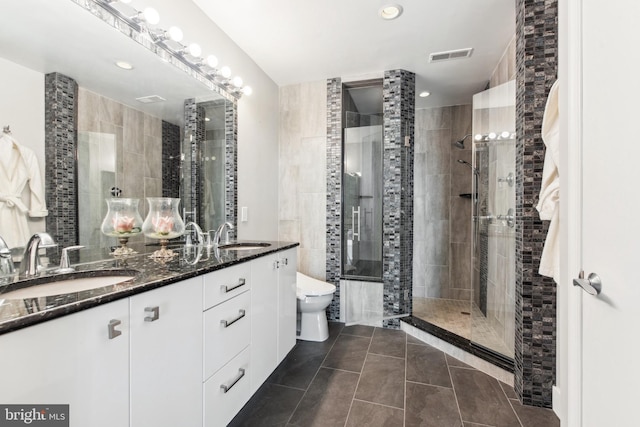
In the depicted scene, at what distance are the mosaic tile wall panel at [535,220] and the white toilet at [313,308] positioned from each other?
1.39 metres

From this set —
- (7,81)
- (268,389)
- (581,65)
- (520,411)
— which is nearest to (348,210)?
(268,389)

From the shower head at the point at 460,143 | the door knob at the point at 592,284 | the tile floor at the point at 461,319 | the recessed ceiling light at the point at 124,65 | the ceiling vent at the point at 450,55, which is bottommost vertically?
the tile floor at the point at 461,319

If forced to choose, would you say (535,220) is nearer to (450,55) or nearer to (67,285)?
(450,55)

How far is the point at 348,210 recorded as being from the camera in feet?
9.75

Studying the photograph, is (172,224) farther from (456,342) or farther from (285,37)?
(456,342)

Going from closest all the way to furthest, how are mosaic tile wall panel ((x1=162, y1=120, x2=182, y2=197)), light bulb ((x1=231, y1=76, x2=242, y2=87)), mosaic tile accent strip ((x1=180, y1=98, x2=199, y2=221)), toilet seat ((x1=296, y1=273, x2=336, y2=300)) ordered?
mosaic tile wall panel ((x1=162, y1=120, x2=182, y2=197))
mosaic tile accent strip ((x1=180, y1=98, x2=199, y2=221))
light bulb ((x1=231, y1=76, x2=242, y2=87))
toilet seat ((x1=296, y1=273, x2=336, y2=300))

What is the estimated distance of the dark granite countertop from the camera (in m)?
0.66

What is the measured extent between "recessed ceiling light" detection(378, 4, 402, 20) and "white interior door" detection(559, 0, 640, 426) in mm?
1224

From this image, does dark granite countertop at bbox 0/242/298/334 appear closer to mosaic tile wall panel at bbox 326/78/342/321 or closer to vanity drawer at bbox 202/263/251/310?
vanity drawer at bbox 202/263/251/310

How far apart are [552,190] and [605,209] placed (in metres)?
0.69

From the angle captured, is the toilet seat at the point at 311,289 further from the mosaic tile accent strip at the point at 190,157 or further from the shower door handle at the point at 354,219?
the mosaic tile accent strip at the point at 190,157

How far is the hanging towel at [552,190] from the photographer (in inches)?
53.9

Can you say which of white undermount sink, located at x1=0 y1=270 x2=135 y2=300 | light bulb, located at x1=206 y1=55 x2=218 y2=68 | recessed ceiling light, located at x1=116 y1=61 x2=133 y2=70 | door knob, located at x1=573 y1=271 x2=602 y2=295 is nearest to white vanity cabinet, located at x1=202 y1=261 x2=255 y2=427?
white undermount sink, located at x1=0 y1=270 x2=135 y2=300

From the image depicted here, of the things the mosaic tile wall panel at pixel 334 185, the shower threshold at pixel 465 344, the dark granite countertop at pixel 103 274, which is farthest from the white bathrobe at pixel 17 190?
the shower threshold at pixel 465 344
